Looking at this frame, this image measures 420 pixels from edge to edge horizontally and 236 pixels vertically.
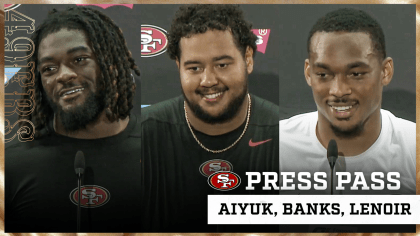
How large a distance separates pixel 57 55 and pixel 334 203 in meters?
2.55

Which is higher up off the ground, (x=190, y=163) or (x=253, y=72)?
(x=253, y=72)

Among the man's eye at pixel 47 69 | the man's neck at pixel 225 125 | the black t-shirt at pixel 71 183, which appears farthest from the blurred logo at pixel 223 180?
the man's eye at pixel 47 69

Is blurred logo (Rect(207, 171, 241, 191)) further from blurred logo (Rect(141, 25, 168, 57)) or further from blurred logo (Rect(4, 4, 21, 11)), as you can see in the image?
blurred logo (Rect(4, 4, 21, 11))

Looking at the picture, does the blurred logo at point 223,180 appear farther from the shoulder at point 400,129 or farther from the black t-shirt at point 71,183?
the shoulder at point 400,129

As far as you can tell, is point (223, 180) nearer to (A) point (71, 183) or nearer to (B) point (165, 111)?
(B) point (165, 111)

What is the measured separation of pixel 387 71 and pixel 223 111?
137 cm

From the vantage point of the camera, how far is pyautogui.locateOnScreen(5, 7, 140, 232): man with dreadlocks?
3.56m

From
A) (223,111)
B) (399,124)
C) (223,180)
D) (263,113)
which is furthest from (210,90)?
(399,124)

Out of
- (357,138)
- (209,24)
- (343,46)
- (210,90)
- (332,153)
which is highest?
(209,24)

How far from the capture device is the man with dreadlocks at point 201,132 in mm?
3555

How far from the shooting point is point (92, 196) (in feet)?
11.7

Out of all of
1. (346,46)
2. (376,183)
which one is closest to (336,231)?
(376,183)

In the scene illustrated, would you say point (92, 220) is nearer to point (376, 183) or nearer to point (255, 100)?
point (255, 100)

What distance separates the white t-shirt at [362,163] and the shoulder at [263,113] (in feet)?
0.28
